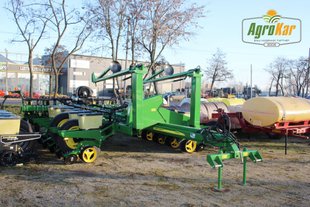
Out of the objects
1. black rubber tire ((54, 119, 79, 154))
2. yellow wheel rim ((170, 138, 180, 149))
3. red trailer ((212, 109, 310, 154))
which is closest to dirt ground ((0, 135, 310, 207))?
black rubber tire ((54, 119, 79, 154))

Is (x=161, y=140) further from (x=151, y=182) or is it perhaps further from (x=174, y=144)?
(x=151, y=182)

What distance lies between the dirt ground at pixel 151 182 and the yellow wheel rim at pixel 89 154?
0.14 meters

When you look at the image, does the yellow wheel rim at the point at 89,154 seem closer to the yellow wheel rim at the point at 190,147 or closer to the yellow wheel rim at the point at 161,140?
the yellow wheel rim at the point at 190,147

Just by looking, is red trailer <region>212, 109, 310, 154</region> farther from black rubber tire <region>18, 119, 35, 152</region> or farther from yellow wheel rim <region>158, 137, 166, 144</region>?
black rubber tire <region>18, 119, 35, 152</region>

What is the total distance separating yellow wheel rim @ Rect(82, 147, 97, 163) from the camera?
7336 millimetres

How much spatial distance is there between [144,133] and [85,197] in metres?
5.31

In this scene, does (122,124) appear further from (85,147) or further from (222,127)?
(222,127)

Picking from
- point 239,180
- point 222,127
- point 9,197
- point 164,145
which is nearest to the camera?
point 9,197

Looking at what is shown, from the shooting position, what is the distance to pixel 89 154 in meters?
7.40

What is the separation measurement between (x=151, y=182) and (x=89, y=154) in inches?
74.7

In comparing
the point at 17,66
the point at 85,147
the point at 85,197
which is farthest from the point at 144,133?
the point at 17,66

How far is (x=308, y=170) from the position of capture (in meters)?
7.20

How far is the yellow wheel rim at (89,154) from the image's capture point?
734cm

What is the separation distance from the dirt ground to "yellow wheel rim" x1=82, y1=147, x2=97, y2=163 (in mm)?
136
